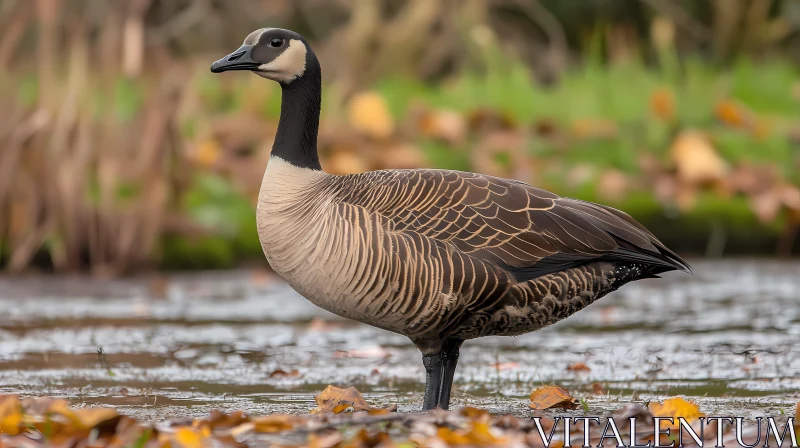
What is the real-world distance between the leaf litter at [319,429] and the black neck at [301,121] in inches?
66.9

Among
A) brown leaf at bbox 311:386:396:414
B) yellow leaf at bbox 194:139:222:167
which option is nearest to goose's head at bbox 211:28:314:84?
brown leaf at bbox 311:386:396:414

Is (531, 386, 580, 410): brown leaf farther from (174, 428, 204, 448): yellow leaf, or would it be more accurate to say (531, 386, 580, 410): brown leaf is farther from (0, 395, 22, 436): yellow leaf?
(0, 395, 22, 436): yellow leaf

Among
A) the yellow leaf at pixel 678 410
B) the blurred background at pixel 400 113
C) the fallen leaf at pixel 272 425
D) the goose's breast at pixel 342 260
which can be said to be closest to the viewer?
the fallen leaf at pixel 272 425

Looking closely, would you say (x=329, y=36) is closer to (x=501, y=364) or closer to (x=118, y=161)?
(x=118, y=161)

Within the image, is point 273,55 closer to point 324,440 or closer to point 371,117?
point 324,440

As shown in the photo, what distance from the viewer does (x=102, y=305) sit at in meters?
9.17

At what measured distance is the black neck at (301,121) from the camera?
616 centimetres

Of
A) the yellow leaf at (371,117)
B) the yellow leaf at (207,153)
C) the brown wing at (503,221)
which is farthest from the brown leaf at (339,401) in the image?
the yellow leaf at (371,117)

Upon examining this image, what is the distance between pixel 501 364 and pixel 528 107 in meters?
7.13

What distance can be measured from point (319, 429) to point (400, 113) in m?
9.31

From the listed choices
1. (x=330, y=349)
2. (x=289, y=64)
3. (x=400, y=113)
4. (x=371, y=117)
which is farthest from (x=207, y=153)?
(x=289, y=64)

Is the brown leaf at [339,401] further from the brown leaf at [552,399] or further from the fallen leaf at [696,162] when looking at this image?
the fallen leaf at [696,162]

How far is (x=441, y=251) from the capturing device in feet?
18.5

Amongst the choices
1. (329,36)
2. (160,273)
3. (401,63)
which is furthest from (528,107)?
(160,273)
